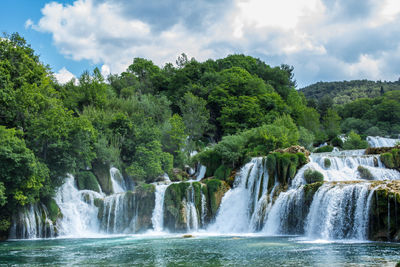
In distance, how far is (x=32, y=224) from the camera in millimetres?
31969

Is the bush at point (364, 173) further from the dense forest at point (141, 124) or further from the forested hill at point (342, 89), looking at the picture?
the forested hill at point (342, 89)

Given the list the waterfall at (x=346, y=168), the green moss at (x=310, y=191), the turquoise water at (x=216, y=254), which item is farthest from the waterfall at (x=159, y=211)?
the green moss at (x=310, y=191)

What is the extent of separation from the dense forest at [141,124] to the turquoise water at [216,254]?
332 inches

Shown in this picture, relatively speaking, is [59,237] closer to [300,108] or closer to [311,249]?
[311,249]

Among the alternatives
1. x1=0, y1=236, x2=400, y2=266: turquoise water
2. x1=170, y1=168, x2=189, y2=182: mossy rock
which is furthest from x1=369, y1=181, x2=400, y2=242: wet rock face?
x1=170, y1=168, x2=189, y2=182: mossy rock

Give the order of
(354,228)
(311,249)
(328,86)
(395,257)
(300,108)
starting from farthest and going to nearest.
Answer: (328,86) → (300,108) → (354,228) → (311,249) → (395,257)

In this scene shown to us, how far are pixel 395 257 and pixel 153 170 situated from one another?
27.8 metres

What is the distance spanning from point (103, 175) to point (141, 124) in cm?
870

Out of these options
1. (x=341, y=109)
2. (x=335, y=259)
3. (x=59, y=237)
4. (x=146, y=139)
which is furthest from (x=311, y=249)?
(x=341, y=109)

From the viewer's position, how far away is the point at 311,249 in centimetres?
1972

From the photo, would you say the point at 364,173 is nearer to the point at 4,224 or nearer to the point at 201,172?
the point at 201,172

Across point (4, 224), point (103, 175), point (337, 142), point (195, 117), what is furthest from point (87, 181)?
point (337, 142)

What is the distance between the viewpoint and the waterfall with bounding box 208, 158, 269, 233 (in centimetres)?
3241

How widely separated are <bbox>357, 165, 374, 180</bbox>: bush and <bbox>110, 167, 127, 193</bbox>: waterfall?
76.0ft
